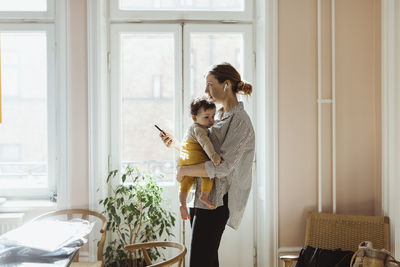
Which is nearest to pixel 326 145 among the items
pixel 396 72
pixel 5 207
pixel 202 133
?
pixel 396 72

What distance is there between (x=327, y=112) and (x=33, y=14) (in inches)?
91.3

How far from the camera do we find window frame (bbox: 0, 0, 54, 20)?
2.68 m

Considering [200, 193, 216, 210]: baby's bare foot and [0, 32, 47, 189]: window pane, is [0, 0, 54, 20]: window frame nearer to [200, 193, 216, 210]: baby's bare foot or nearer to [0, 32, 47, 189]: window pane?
[0, 32, 47, 189]: window pane

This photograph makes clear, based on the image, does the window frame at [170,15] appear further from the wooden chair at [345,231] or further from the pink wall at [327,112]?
the wooden chair at [345,231]

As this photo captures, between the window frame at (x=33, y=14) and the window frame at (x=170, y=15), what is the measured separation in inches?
17.4

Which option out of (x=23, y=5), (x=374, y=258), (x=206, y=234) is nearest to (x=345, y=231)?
(x=374, y=258)

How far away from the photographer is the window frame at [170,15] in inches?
108

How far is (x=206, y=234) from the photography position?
1803mm

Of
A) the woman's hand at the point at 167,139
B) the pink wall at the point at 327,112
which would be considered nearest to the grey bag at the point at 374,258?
the pink wall at the point at 327,112

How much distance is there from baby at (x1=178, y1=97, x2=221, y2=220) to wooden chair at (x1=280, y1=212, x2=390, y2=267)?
3.44 ft

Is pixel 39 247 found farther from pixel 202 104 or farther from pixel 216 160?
pixel 202 104

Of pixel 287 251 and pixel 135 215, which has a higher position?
pixel 135 215

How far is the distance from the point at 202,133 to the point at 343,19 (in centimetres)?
154

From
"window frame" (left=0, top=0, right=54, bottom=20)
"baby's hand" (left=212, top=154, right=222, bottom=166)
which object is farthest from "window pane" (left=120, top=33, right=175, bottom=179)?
"baby's hand" (left=212, top=154, right=222, bottom=166)
